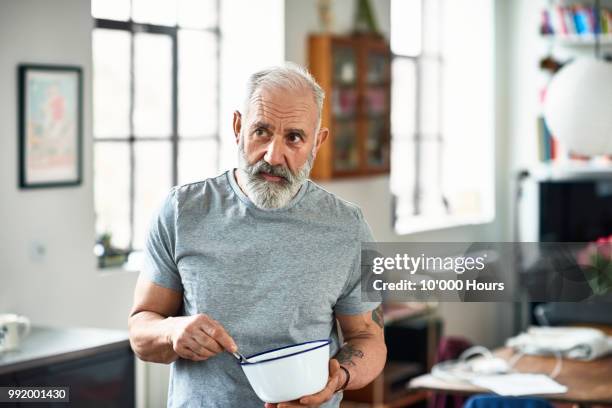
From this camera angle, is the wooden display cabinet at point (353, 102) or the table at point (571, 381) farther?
the wooden display cabinet at point (353, 102)

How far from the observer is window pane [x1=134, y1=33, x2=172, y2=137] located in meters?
4.16

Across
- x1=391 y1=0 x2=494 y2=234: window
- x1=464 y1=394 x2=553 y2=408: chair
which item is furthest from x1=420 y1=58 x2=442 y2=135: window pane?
x1=464 y1=394 x2=553 y2=408: chair

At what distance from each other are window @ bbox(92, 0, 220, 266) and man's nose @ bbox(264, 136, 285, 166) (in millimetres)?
2355

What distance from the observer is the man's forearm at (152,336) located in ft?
5.24

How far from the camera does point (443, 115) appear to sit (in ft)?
21.6

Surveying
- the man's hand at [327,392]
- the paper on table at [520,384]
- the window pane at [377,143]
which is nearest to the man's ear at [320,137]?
the man's hand at [327,392]

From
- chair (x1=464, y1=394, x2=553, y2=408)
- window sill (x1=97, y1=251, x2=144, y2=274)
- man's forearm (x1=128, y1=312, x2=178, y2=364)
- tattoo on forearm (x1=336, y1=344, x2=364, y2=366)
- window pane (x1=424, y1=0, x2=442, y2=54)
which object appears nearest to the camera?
man's forearm (x1=128, y1=312, x2=178, y2=364)

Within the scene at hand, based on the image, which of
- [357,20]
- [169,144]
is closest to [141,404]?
[169,144]

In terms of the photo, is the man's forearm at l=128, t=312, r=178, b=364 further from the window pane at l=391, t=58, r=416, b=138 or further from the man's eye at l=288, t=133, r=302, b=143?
the window pane at l=391, t=58, r=416, b=138

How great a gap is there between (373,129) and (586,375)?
219 centimetres

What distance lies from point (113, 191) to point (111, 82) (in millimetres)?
445

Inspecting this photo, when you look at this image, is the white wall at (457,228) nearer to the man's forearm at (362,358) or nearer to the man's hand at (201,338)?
the man's forearm at (362,358)

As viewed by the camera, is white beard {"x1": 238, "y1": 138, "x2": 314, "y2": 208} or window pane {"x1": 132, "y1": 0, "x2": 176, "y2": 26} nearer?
white beard {"x1": 238, "y1": 138, "x2": 314, "y2": 208}

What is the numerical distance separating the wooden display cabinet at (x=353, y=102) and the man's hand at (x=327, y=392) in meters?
3.14
